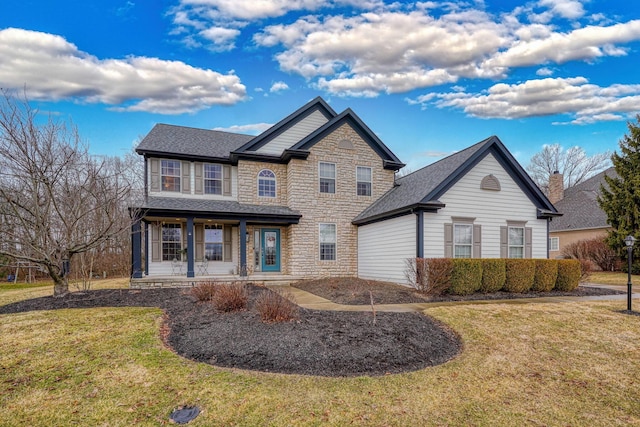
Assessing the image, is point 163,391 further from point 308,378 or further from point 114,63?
point 114,63

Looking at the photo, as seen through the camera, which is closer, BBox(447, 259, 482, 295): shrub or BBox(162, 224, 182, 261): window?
BBox(447, 259, 482, 295): shrub

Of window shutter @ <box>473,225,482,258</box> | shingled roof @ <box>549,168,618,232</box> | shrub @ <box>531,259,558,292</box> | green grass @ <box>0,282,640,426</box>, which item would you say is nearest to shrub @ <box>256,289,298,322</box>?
green grass @ <box>0,282,640,426</box>

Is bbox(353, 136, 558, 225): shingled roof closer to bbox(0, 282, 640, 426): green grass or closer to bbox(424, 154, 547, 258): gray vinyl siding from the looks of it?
bbox(424, 154, 547, 258): gray vinyl siding

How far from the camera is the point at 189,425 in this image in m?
3.36

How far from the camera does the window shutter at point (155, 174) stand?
14.9 m

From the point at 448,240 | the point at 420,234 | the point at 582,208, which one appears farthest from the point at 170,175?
the point at 582,208

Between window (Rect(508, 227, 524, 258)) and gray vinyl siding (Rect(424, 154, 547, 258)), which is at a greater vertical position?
gray vinyl siding (Rect(424, 154, 547, 258))

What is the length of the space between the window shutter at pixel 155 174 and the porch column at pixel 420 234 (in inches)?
453

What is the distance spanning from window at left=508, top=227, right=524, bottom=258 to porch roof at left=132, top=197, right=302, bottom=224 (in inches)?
354

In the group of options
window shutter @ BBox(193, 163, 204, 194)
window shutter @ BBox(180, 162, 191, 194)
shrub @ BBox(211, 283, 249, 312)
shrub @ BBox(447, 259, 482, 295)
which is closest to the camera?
shrub @ BBox(211, 283, 249, 312)

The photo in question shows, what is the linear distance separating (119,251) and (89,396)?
23970 millimetres

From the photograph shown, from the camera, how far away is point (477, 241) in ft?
41.3

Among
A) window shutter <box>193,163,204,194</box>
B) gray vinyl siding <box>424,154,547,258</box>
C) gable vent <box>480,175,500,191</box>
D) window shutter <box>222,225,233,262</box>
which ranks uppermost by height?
window shutter <box>193,163,204,194</box>

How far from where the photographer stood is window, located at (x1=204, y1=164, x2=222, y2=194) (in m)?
15.8
